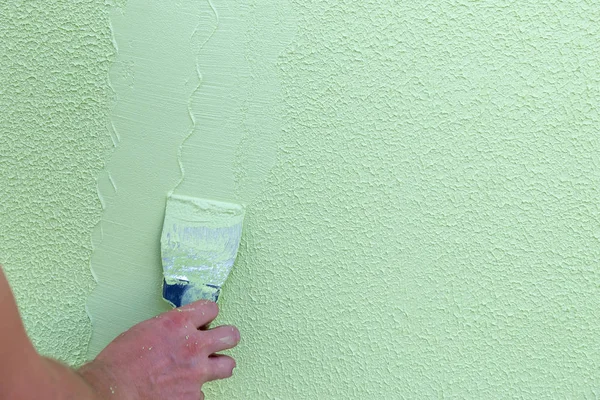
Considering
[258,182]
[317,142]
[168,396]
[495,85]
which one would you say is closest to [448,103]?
[495,85]

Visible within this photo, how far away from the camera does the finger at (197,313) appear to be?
75 centimetres

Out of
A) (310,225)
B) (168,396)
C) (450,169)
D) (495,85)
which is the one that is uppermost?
(495,85)

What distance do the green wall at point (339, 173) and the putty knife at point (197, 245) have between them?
0.03 m

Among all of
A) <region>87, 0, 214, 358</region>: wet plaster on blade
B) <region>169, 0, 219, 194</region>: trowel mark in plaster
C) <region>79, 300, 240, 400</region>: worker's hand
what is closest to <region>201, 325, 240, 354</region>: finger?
<region>79, 300, 240, 400</region>: worker's hand

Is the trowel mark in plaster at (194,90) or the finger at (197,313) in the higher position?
the trowel mark in plaster at (194,90)

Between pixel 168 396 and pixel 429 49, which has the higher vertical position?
pixel 429 49

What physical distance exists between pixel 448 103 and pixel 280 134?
0.25 meters

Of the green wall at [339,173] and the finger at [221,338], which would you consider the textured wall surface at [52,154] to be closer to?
the green wall at [339,173]

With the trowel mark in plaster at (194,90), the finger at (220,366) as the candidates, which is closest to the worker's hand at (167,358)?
the finger at (220,366)

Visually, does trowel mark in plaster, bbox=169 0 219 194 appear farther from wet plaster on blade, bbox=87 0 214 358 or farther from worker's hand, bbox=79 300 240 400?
worker's hand, bbox=79 300 240 400

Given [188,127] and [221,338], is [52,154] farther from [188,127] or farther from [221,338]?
[221,338]

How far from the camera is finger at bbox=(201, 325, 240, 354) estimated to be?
2.50ft

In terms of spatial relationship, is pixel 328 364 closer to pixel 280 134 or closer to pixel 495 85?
pixel 280 134

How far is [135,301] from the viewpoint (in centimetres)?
85
